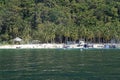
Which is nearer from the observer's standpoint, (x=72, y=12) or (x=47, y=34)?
(x=47, y=34)

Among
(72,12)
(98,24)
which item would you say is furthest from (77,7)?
(98,24)

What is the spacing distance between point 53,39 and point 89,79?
11002 centimetres

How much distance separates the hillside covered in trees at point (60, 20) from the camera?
145m

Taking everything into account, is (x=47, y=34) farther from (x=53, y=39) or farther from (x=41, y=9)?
(x=41, y=9)

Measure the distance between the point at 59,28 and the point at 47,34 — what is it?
5.78 meters

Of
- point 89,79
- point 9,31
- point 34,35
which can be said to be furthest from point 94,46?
point 89,79

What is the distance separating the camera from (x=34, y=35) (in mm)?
146250

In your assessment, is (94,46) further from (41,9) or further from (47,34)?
(41,9)

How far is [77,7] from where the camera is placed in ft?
545

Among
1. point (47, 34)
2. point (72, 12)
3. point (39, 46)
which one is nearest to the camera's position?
point (39, 46)

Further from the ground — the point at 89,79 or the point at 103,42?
the point at 89,79

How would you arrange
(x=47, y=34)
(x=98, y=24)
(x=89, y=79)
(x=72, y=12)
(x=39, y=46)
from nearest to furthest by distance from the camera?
(x=89, y=79) → (x=39, y=46) → (x=47, y=34) → (x=98, y=24) → (x=72, y=12)

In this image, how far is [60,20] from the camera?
509 feet

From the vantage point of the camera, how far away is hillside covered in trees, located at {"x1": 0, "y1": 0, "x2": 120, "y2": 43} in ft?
474
